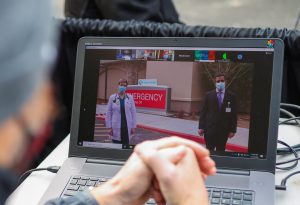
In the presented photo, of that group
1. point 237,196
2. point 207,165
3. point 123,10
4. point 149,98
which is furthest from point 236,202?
point 123,10

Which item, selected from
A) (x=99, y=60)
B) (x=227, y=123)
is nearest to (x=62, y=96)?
(x=99, y=60)

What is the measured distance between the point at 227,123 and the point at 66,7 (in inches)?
42.0

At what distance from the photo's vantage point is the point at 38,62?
32cm

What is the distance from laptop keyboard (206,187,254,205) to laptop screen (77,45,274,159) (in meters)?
0.08

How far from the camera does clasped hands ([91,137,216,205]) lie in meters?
0.62

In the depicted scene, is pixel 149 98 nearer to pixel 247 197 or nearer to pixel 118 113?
pixel 118 113

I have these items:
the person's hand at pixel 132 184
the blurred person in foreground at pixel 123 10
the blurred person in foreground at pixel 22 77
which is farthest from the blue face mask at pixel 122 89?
the blurred person in foreground at pixel 123 10

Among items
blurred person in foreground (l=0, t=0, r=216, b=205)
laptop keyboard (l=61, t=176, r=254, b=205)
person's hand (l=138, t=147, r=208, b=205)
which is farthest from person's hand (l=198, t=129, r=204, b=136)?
blurred person in foreground (l=0, t=0, r=216, b=205)

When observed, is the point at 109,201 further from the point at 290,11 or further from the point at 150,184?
the point at 290,11

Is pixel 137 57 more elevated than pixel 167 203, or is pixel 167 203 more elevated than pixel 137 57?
pixel 137 57

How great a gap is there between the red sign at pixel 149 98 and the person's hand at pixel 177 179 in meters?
0.23

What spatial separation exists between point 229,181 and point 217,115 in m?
0.12

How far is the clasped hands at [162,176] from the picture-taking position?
62 centimetres

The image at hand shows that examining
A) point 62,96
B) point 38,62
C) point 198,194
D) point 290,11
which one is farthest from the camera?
point 290,11
